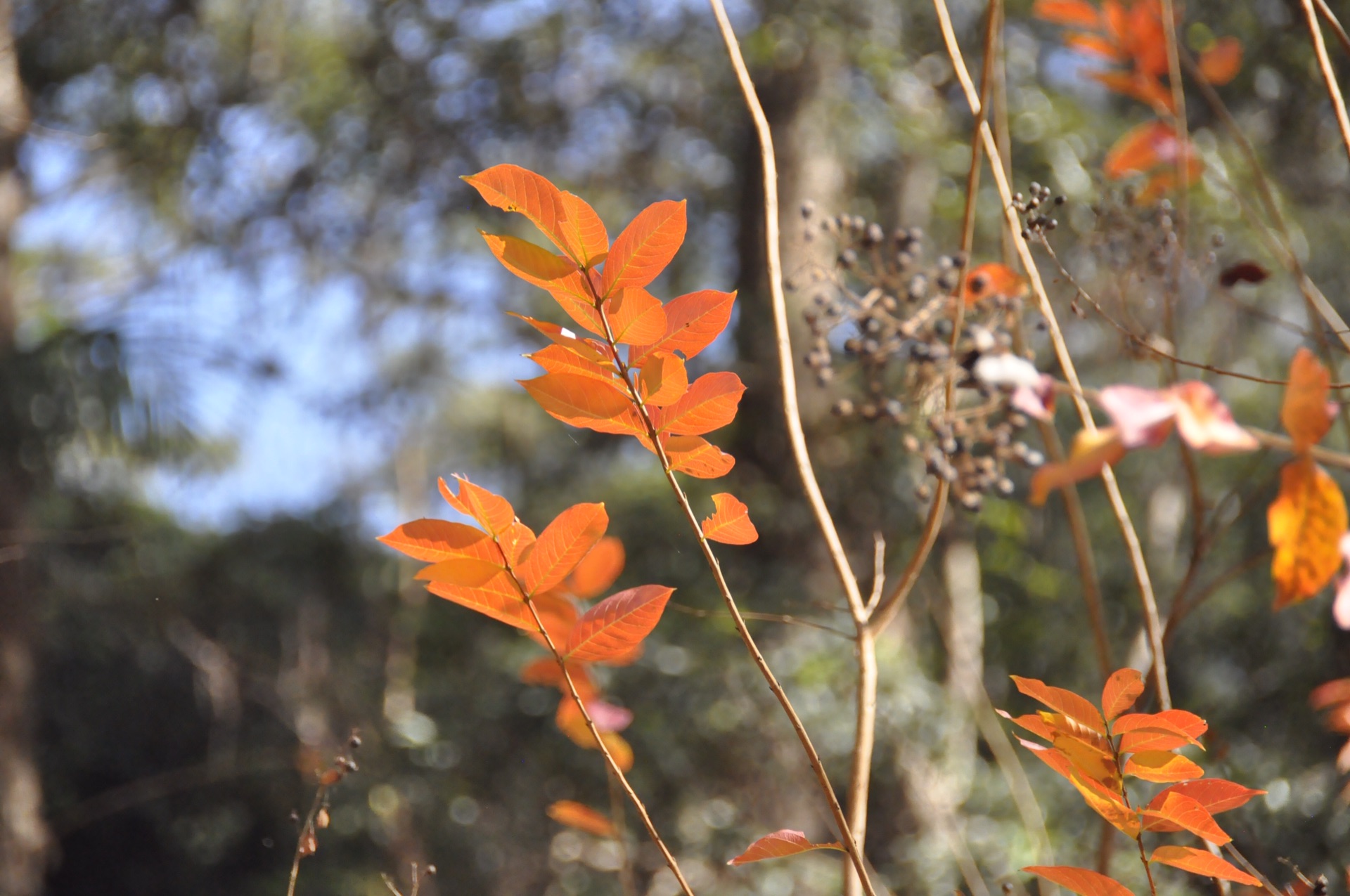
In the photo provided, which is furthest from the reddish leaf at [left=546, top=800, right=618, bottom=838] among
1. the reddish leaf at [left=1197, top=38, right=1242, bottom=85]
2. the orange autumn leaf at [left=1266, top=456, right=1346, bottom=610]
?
the reddish leaf at [left=1197, top=38, right=1242, bottom=85]

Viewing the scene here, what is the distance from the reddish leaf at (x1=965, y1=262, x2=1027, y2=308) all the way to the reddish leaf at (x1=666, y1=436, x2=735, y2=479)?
28cm

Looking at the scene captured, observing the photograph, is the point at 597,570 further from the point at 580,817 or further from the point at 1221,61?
the point at 1221,61

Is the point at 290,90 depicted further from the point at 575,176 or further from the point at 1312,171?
the point at 1312,171

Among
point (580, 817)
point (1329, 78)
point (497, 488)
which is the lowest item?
point (497, 488)

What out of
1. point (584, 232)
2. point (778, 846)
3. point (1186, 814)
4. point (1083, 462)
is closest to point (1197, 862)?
point (1186, 814)

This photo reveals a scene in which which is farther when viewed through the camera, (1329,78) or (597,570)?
(597,570)

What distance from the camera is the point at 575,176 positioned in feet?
12.7

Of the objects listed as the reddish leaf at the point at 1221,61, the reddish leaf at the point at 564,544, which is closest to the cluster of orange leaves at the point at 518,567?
the reddish leaf at the point at 564,544

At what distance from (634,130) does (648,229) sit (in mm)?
3569

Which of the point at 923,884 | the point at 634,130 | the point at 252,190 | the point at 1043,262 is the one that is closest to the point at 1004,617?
the point at 1043,262

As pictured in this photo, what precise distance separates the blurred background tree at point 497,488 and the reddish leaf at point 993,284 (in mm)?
823

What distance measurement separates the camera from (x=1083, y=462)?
27cm

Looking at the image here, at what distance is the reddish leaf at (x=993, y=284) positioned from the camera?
69cm

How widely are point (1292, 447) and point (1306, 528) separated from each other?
0.04 m
